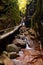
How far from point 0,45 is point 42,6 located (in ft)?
16.0

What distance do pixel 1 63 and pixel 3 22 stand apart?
5.68 meters

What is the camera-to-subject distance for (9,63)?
4.04m

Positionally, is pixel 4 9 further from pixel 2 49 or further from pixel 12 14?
pixel 2 49

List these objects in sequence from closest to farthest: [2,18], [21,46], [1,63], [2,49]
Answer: [1,63]
[2,49]
[21,46]
[2,18]

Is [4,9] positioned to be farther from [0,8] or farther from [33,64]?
[33,64]

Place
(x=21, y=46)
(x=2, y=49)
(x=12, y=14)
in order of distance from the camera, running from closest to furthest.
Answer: (x=2, y=49) → (x=21, y=46) → (x=12, y=14)

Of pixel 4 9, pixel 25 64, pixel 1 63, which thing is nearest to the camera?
pixel 1 63

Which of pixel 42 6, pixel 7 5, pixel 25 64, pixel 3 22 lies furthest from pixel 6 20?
pixel 25 64

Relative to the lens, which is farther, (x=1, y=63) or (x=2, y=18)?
(x=2, y=18)

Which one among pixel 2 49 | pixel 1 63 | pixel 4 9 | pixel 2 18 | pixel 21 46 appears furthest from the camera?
pixel 4 9

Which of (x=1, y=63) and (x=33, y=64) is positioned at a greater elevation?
(x=1, y=63)

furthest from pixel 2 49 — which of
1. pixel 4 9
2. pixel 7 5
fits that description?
pixel 7 5

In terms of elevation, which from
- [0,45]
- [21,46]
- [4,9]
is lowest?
[21,46]

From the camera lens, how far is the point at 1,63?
152 inches
